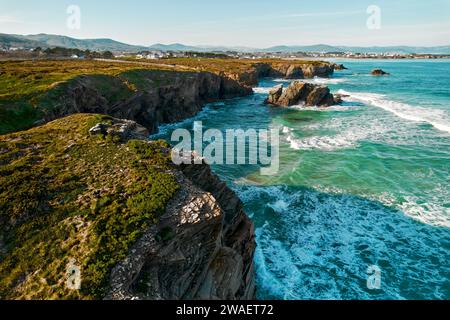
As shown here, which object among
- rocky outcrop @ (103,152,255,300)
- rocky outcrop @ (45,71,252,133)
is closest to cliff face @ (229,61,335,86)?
rocky outcrop @ (45,71,252,133)

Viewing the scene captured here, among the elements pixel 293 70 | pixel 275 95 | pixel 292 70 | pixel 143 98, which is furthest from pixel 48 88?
pixel 293 70

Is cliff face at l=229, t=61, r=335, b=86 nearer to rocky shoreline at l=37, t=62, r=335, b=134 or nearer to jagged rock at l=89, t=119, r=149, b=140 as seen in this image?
rocky shoreline at l=37, t=62, r=335, b=134

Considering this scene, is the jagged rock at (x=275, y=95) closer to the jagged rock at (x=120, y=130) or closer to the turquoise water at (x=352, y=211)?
the turquoise water at (x=352, y=211)

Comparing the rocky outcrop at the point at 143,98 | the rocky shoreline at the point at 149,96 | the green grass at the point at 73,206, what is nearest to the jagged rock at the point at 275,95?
the rocky shoreline at the point at 149,96

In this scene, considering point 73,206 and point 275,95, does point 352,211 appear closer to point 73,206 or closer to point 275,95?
point 73,206
